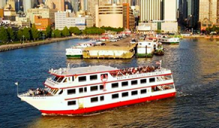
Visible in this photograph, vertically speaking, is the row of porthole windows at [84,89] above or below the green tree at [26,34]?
below

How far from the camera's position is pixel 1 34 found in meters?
108

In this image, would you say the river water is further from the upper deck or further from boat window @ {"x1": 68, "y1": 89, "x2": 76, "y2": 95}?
the upper deck

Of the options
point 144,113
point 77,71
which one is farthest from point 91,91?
point 144,113

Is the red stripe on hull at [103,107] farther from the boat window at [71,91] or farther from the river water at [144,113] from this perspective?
the boat window at [71,91]

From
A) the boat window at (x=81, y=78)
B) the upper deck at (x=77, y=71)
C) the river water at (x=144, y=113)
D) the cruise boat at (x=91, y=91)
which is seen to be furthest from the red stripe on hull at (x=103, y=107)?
the upper deck at (x=77, y=71)

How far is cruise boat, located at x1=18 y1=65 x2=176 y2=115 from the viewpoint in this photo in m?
28.9

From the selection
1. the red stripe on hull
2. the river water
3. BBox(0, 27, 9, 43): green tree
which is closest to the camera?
the river water

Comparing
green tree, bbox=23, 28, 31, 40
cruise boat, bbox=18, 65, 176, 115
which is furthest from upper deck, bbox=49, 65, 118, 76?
green tree, bbox=23, 28, 31, 40

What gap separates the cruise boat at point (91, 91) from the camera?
28875 millimetres

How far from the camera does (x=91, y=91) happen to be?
29.8 m

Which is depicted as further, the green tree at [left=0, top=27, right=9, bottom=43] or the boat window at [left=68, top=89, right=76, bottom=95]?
the green tree at [left=0, top=27, right=9, bottom=43]

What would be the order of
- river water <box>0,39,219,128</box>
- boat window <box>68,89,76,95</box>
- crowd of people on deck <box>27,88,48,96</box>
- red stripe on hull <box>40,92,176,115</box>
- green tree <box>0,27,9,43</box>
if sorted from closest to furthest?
river water <box>0,39,219,128</box>, boat window <box>68,89,76,95</box>, red stripe on hull <box>40,92,176,115</box>, crowd of people on deck <box>27,88,48,96</box>, green tree <box>0,27,9,43</box>

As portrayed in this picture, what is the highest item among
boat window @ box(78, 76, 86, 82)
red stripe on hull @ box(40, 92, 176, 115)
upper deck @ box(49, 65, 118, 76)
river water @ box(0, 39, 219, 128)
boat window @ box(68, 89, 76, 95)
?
upper deck @ box(49, 65, 118, 76)

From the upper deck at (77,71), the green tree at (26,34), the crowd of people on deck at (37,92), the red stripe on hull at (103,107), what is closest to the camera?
the red stripe on hull at (103,107)
